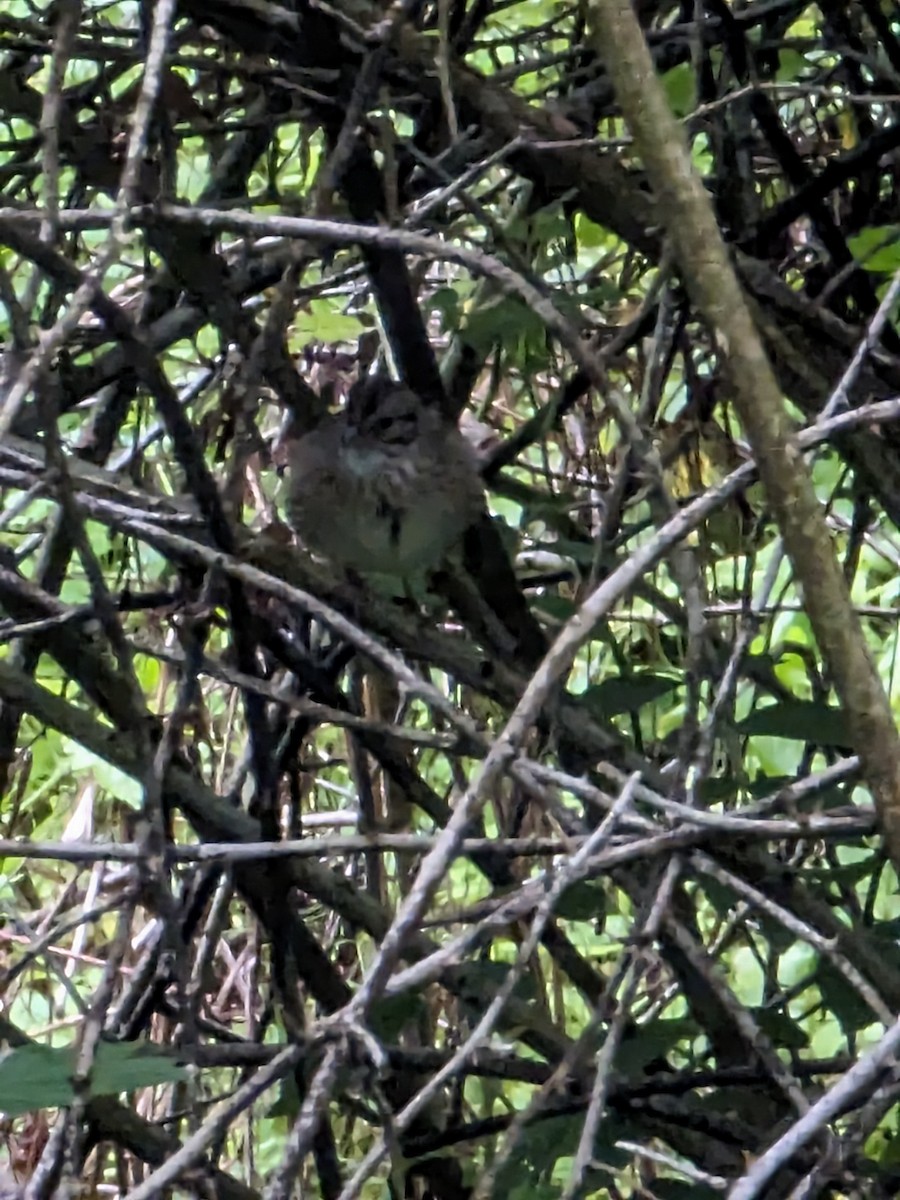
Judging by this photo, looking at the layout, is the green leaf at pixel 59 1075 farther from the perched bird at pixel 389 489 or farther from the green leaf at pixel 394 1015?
the perched bird at pixel 389 489

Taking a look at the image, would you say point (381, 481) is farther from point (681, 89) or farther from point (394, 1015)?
point (394, 1015)

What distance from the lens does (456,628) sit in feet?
6.39

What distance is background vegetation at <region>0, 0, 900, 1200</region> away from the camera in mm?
787

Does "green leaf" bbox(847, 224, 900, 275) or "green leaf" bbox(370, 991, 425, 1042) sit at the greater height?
"green leaf" bbox(847, 224, 900, 275)

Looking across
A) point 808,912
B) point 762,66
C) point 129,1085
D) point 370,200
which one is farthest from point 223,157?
point 129,1085

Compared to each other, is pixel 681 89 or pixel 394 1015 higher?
pixel 681 89

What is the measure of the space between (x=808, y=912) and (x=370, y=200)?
2.17ft

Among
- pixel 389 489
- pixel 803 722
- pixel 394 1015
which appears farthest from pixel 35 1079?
pixel 389 489

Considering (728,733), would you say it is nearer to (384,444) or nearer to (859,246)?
(859,246)

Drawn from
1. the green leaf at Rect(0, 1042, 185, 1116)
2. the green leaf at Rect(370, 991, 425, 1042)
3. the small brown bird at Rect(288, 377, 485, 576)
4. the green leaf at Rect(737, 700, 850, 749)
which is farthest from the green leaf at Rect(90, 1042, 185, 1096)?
the small brown bird at Rect(288, 377, 485, 576)

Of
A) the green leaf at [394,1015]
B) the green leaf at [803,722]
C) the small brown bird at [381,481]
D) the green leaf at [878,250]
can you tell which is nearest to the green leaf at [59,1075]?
the green leaf at [394,1015]

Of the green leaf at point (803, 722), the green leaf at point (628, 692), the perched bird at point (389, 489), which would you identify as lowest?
the green leaf at point (803, 722)

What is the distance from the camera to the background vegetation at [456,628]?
2.58 ft

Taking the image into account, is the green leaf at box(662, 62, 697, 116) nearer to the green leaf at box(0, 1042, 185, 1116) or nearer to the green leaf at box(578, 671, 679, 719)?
the green leaf at box(578, 671, 679, 719)
